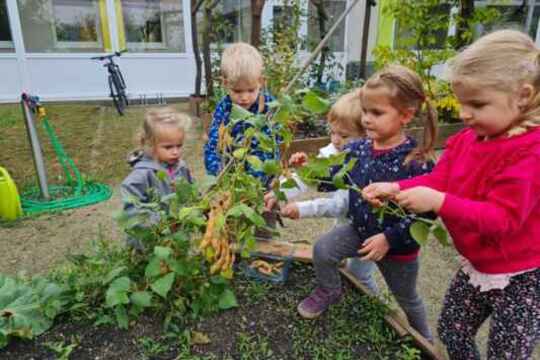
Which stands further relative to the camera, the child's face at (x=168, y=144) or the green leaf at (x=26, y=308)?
the child's face at (x=168, y=144)

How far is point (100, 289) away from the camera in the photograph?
53.0 inches

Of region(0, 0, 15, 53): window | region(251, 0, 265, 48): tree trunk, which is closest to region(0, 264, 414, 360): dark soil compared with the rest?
region(251, 0, 265, 48): tree trunk

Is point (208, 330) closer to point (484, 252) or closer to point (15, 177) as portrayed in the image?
point (484, 252)

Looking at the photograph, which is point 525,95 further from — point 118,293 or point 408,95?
point 118,293

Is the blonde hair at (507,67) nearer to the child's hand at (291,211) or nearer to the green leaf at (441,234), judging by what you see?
the green leaf at (441,234)

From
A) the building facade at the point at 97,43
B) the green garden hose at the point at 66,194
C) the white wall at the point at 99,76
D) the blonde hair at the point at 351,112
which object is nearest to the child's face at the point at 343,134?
the blonde hair at the point at 351,112

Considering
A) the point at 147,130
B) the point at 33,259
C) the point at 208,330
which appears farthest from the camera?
the point at 33,259

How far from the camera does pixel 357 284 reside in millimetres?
1571

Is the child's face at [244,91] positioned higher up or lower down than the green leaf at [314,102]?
lower down

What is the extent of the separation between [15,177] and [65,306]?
3.26 meters

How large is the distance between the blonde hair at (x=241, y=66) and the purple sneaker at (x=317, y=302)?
110 centimetres

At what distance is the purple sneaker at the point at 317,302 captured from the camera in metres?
1.38

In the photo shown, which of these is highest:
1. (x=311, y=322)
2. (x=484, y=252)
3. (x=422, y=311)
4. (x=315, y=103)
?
(x=315, y=103)

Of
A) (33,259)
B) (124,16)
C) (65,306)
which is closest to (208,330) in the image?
(65,306)
